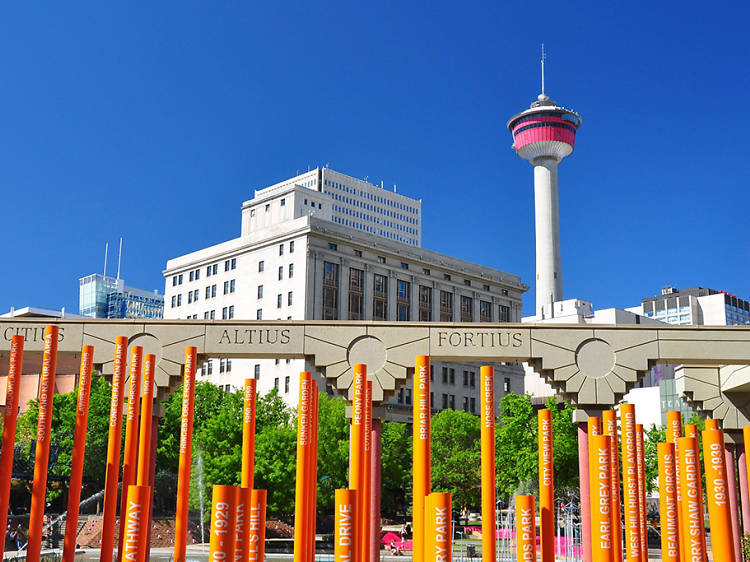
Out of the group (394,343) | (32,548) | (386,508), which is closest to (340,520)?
(32,548)

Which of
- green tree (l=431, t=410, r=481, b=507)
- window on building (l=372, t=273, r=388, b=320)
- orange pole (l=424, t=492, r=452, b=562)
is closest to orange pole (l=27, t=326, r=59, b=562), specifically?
orange pole (l=424, t=492, r=452, b=562)

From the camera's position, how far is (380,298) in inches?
4218

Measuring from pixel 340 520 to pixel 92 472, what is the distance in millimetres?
48141

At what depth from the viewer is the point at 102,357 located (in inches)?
897

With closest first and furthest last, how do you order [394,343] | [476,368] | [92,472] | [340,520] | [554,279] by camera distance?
[340,520]
[394,343]
[92,472]
[476,368]
[554,279]

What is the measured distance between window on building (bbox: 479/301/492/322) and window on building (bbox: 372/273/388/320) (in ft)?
51.0

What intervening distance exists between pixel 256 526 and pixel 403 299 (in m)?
97.0

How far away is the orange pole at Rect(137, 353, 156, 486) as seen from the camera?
63.4 feet

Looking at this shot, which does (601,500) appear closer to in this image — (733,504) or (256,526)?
(256,526)

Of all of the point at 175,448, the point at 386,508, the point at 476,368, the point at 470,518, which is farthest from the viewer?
the point at 476,368

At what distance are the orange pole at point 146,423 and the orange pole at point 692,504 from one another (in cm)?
1089

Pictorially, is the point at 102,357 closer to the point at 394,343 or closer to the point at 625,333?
the point at 394,343

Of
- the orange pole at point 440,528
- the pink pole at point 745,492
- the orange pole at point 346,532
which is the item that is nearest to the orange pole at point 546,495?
the orange pole at point 440,528

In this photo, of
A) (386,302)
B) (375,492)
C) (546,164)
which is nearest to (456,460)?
(386,302)
